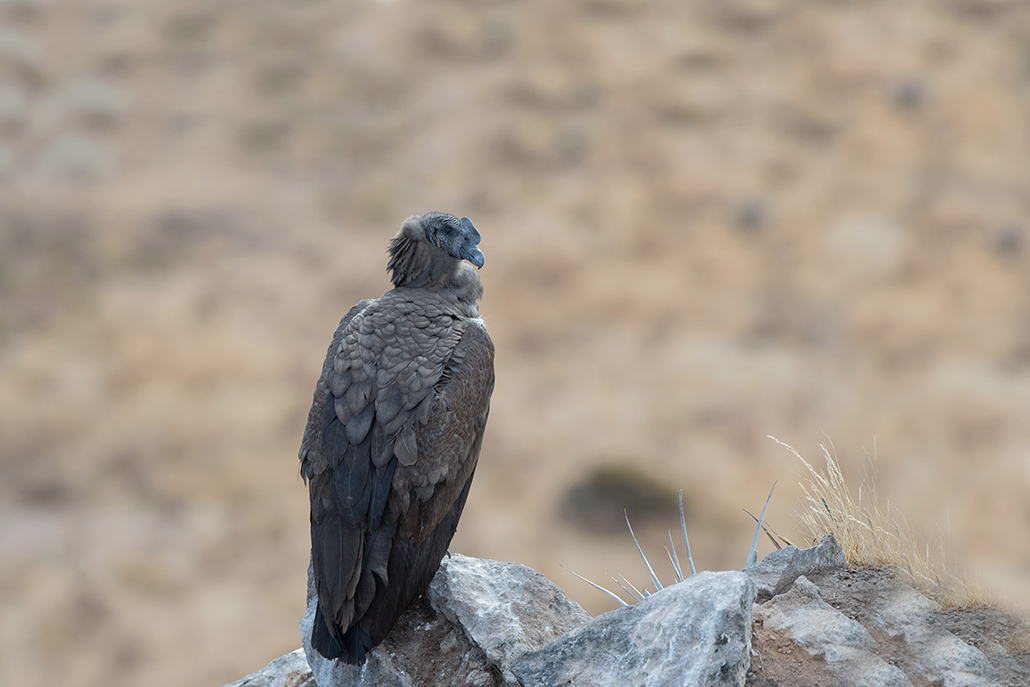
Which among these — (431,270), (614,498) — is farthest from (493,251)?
(431,270)

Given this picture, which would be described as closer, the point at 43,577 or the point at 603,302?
the point at 43,577

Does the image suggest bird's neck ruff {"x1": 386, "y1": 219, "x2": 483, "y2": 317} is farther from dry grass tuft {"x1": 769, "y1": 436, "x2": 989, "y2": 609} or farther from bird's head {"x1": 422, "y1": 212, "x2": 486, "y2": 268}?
dry grass tuft {"x1": 769, "y1": 436, "x2": 989, "y2": 609}

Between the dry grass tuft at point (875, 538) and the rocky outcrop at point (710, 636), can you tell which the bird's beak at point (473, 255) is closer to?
the rocky outcrop at point (710, 636)

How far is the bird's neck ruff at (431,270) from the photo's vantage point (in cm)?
550

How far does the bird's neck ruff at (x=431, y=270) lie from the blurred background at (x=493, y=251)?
18.7 metres

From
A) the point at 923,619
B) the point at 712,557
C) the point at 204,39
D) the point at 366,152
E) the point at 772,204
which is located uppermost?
the point at 204,39

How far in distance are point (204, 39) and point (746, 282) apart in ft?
100.0

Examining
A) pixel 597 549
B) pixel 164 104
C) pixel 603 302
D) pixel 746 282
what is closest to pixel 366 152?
pixel 164 104

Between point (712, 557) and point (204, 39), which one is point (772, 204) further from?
point (204, 39)

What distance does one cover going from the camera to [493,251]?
3478cm

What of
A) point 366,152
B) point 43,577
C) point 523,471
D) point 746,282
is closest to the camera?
point 43,577

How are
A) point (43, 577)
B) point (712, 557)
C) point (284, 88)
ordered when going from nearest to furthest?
point (43, 577) < point (712, 557) < point (284, 88)

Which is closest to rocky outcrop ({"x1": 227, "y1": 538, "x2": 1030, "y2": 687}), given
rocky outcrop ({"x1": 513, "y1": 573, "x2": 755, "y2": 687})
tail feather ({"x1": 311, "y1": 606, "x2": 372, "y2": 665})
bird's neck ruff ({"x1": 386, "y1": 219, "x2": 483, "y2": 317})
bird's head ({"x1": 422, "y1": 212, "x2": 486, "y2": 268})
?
rocky outcrop ({"x1": 513, "y1": 573, "x2": 755, "y2": 687})

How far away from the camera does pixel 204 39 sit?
42.4m
